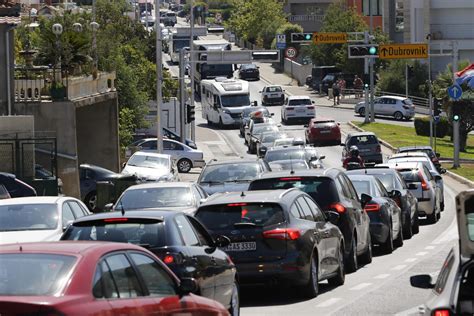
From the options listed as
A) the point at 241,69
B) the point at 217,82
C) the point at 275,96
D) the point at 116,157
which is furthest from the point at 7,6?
the point at 241,69

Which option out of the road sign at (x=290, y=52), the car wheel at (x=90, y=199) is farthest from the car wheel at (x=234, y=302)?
the road sign at (x=290, y=52)

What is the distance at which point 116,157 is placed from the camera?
5281 centimetres

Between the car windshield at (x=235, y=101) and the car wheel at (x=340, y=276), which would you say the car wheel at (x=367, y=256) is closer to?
the car wheel at (x=340, y=276)

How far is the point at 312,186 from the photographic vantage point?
21.2 meters

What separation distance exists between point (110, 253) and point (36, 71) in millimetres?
37080

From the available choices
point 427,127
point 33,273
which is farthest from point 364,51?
point 33,273

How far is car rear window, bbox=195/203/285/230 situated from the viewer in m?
17.6

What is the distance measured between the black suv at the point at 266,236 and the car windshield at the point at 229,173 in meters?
11.9

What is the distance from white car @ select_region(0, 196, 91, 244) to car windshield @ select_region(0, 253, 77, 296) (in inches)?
370

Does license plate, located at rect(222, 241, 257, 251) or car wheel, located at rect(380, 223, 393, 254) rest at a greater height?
license plate, located at rect(222, 241, 257, 251)

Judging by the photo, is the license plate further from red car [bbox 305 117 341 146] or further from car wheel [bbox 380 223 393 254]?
red car [bbox 305 117 341 146]

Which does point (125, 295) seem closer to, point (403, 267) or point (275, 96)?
point (403, 267)

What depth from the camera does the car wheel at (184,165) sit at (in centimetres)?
5906

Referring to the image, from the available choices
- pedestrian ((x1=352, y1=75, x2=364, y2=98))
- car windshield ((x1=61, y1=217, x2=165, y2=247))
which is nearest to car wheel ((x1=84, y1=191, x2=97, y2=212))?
car windshield ((x1=61, y1=217, x2=165, y2=247))
